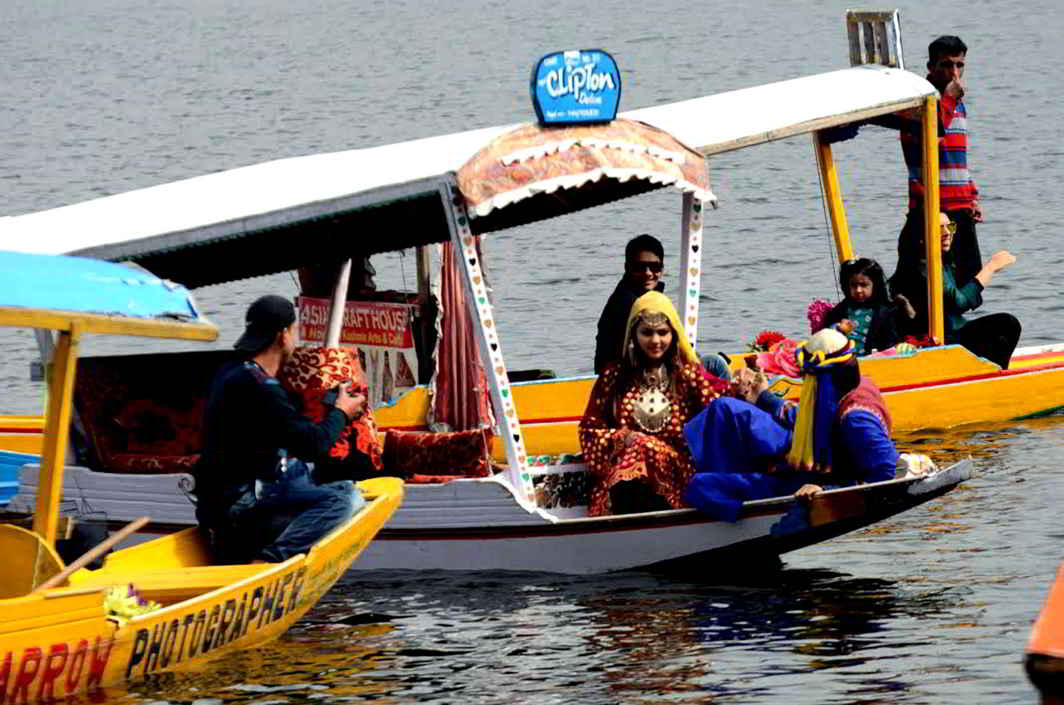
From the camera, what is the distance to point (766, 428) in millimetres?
12984

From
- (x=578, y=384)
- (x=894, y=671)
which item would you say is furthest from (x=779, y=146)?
(x=894, y=671)

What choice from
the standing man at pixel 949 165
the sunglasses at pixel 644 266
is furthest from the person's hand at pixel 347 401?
the standing man at pixel 949 165

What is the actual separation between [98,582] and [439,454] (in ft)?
11.3

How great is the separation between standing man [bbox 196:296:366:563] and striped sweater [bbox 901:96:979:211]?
22.9 ft

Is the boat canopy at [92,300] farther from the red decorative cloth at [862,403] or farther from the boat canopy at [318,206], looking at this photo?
the red decorative cloth at [862,403]

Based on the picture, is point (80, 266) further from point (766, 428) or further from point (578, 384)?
point (578, 384)

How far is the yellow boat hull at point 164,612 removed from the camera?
1073 centimetres

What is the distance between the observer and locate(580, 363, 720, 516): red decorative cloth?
1328 centimetres

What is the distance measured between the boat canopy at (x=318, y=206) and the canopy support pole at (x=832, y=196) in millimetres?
2543

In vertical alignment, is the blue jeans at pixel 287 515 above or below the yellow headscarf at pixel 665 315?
below

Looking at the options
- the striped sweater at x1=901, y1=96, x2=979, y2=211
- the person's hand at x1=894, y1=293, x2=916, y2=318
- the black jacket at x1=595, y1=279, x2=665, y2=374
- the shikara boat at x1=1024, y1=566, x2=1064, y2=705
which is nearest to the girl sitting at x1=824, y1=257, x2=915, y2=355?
the person's hand at x1=894, y1=293, x2=916, y2=318

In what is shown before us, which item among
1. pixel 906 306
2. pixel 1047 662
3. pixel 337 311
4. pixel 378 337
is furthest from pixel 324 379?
pixel 906 306

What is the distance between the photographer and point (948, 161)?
60.8ft

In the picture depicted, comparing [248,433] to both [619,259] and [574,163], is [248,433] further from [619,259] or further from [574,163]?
[619,259]
